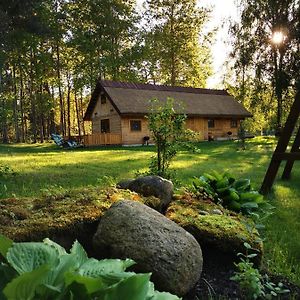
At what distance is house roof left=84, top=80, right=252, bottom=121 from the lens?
98.2 feet

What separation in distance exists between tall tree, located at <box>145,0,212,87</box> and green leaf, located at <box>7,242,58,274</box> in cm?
3745

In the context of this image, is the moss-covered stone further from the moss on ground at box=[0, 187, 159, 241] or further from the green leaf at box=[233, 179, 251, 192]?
the green leaf at box=[233, 179, 251, 192]

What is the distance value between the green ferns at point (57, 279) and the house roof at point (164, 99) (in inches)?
1074

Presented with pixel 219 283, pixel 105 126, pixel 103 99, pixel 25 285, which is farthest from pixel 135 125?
pixel 25 285

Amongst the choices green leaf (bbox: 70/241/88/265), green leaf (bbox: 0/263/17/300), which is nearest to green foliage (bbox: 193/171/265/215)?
green leaf (bbox: 70/241/88/265)

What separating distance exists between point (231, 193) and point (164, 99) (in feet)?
92.4

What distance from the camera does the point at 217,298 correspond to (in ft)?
10.5

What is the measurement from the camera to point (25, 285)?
52.2 inches

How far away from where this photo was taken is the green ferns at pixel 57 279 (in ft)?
4.39

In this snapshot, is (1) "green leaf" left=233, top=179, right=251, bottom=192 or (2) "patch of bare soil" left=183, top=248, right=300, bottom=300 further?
(1) "green leaf" left=233, top=179, right=251, bottom=192

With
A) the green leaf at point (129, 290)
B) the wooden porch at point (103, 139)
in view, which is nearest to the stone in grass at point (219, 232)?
the green leaf at point (129, 290)

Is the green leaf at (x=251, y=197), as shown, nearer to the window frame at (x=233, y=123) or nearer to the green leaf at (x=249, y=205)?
the green leaf at (x=249, y=205)

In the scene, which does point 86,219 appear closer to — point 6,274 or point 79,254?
point 79,254

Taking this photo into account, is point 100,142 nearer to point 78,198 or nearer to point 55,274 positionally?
point 78,198
